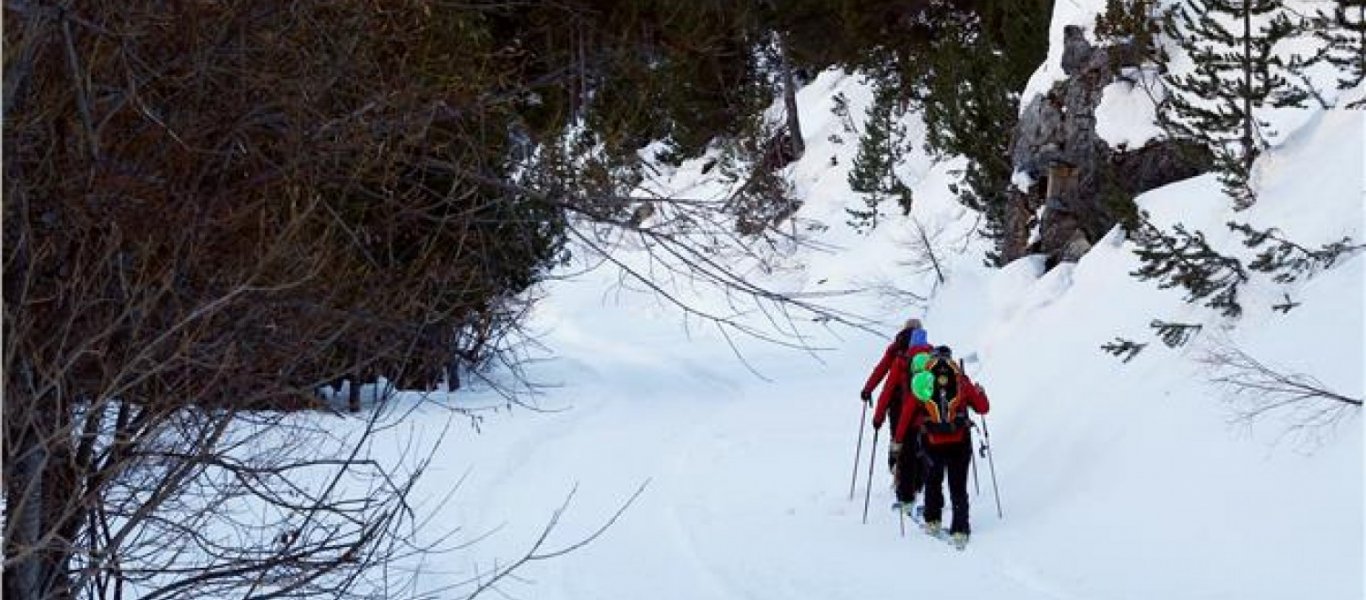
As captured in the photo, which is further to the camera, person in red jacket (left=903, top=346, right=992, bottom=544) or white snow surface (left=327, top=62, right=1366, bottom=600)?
person in red jacket (left=903, top=346, right=992, bottom=544)

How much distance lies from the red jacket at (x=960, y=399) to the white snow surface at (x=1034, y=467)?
86 cm

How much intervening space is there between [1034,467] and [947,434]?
3.03 meters

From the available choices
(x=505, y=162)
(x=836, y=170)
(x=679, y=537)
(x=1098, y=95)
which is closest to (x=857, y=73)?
(x=836, y=170)

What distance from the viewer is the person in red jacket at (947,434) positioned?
11.4 m

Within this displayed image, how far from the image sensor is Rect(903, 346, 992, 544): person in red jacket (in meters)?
11.4

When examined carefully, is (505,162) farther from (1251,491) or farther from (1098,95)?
(1098,95)

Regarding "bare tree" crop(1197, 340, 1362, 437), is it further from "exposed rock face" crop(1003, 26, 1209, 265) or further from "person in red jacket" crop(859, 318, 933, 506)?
"exposed rock face" crop(1003, 26, 1209, 265)

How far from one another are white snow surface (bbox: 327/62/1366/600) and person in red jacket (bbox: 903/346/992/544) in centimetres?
42

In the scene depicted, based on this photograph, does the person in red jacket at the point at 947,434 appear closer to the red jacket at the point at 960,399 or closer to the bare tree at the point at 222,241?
the red jacket at the point at 960,399

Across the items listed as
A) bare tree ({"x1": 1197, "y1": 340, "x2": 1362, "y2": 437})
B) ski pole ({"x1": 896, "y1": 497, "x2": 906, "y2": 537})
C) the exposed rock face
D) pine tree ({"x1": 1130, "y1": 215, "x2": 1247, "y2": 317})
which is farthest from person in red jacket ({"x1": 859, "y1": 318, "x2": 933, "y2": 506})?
the exposed rock face

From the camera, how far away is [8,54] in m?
3.39

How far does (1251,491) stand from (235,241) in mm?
9016

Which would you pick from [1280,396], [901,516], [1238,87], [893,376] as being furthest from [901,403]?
[1238,87]

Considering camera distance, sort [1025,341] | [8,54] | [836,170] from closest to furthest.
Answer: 1. [8,54]
2. [1025,341]
3. [836,170]
